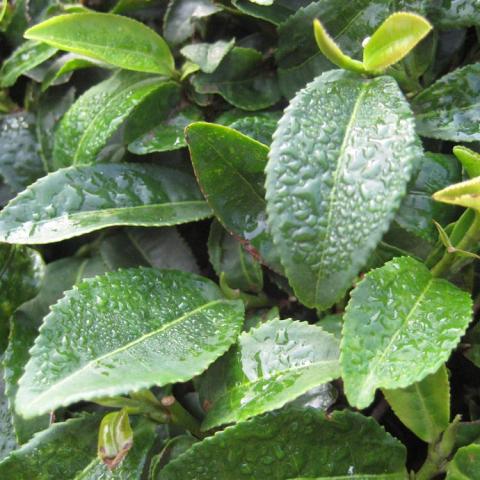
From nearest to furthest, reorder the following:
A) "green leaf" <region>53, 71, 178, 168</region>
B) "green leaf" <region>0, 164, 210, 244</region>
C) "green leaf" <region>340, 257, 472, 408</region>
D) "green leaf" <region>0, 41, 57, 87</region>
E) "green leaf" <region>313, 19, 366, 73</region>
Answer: "green leaf" <region>340, 257, 472, 408</region> → "green leaf" <region>313, 19, 366, 73</region> → "green leaf" <region>0, 164, 210, 244</region> → "green leaf" <region>53, 71, 178, 168</region> → "green leaf" <region>0, 41, 57, 87</region>

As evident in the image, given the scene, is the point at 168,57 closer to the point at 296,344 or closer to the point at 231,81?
the point at 231,81

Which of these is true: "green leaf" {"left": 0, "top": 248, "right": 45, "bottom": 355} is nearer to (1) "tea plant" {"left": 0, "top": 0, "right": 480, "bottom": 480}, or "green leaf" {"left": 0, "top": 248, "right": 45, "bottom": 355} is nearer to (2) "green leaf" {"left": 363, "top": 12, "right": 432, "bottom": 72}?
(1) "tea plant" {"left": 0, "top": 0, "right": 480, "bottom": 480}

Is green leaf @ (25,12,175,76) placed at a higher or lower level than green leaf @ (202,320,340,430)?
higher

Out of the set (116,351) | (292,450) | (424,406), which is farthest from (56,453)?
(424,406)

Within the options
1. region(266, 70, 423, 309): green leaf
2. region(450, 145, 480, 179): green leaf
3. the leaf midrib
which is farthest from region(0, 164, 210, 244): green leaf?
region(450, 145, 480, 179): green leaf

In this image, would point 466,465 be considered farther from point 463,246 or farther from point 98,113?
point 98,113

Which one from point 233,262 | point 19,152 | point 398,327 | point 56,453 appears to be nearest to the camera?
point 398,327

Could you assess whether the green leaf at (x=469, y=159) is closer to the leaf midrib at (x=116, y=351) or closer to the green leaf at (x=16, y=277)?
the leaf midrib at (x=116, y=351)
